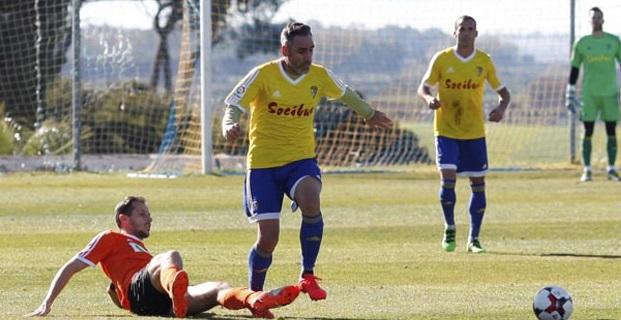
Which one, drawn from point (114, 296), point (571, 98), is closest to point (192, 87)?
point (571, 98)

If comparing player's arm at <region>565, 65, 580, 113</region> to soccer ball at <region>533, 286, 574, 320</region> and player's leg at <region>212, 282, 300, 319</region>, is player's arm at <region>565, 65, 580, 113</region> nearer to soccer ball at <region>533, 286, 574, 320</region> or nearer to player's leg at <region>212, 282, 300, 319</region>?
soccer ball at <region>533, 286, 574, 320</region>

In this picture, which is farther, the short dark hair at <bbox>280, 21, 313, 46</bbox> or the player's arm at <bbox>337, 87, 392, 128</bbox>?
the player's arm at <bbox>337, 87, 392, 128</bbox>

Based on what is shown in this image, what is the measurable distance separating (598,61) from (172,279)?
50.1 feet

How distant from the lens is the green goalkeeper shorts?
77.1 feet

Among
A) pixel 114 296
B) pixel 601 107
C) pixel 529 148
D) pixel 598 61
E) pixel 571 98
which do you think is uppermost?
pixel 598 61

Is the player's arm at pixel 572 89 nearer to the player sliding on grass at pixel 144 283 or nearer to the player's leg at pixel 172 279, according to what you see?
the player sliding on grass at pixel 144 283

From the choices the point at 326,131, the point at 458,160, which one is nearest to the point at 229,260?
the point at 458,160

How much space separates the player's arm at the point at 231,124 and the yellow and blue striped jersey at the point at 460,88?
15.1 ft

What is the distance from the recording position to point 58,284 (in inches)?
377

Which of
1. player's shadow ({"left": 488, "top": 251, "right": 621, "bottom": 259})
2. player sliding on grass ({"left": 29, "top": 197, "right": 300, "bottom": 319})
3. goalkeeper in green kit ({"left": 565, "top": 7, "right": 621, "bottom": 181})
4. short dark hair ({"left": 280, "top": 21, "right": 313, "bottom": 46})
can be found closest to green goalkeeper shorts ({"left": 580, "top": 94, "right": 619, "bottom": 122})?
goalkeeper in green kit ({"left": 565, "top": 7, "right": 621, "bottom": 181})

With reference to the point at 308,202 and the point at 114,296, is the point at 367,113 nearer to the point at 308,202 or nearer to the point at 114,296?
the point at 308,202

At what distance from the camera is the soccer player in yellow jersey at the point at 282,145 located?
1045 centimetres

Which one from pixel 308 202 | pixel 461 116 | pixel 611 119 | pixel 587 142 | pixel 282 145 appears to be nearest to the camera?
pixel 308 202

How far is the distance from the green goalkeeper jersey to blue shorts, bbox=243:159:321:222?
13.2 metres
